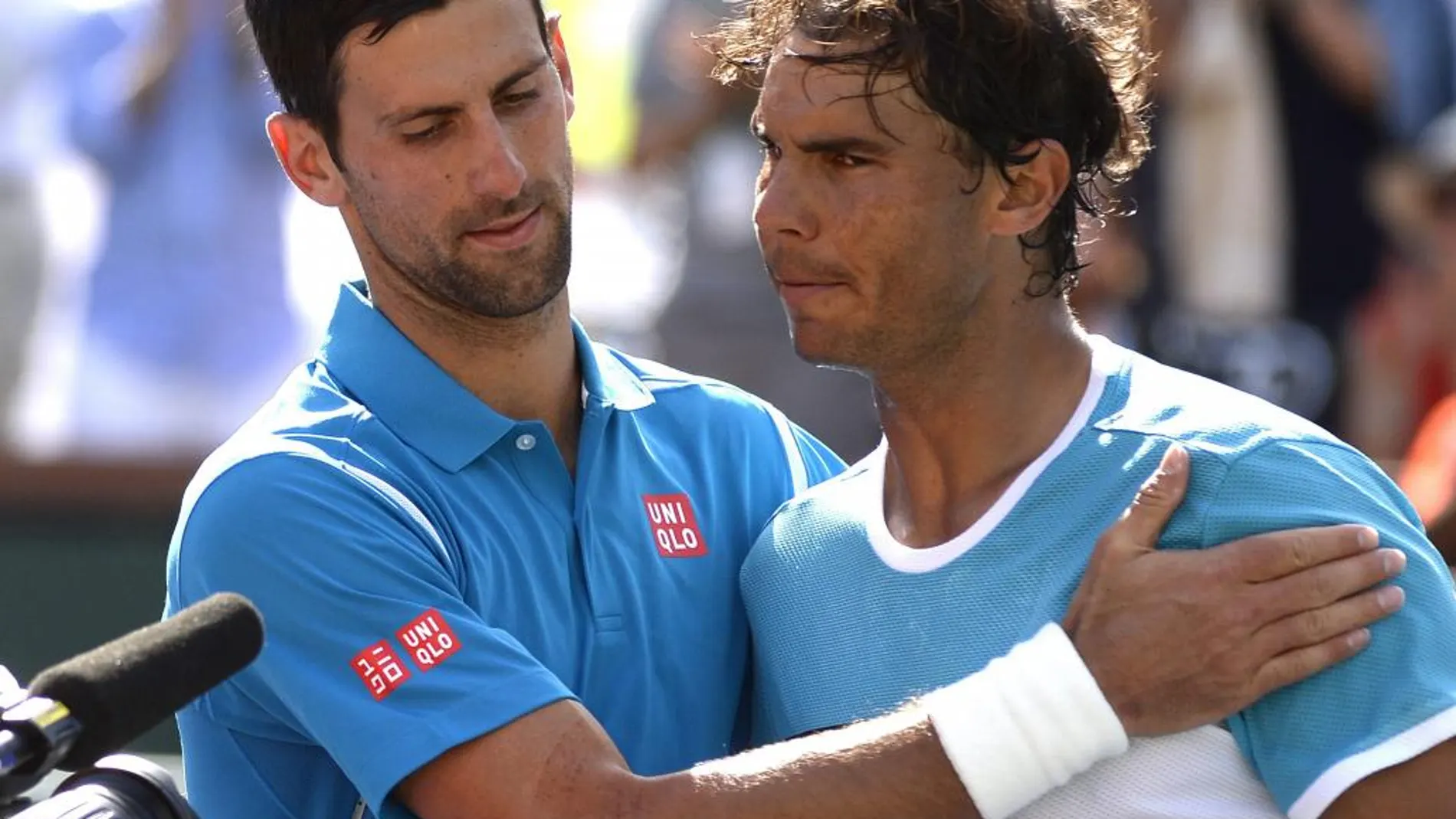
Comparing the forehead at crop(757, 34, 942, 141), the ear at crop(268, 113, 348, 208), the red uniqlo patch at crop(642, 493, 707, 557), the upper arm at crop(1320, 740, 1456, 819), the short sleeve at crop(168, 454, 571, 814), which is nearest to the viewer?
the upper arm at crop(1320, 740, 1456, 819)

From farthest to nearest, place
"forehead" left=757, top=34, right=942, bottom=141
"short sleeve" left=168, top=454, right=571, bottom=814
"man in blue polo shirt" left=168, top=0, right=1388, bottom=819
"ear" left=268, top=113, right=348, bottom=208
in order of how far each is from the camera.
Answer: "ear" left=268, top=113, right=348, bottom=208
"forehead" left=757, top=34, right=942, bottom=141
"short sleeve" left=168, top=454, right=571, bottom=814
"man in blue polo shirt" left=168, top=0, right=1388, bottom=819

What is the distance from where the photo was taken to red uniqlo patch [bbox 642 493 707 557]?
2891 mm

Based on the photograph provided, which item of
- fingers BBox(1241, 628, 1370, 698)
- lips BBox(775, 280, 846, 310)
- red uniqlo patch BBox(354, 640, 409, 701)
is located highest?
lips BBox(775, 280, 846, 310)

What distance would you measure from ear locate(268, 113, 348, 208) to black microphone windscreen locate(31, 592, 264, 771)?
4.04 feet

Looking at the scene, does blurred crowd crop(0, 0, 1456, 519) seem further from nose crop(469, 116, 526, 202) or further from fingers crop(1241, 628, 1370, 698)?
fingers crop(1241, 628, 1370, 698)

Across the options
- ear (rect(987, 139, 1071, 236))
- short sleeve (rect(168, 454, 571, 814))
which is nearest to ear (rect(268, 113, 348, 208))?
short sleeve (rect(168, 454, 571, 814))

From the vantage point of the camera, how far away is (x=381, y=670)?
2.59 metres

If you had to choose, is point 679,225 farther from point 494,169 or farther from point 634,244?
point 494,169

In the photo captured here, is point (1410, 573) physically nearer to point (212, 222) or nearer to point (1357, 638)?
point (1357, 638)

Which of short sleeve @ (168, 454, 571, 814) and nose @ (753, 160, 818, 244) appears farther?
nose @ (753, 160, 818, 244)

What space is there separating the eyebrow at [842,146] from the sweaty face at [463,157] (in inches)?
14.8

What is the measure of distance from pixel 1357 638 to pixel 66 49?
4187 mm

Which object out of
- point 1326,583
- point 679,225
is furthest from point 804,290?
point 679,225

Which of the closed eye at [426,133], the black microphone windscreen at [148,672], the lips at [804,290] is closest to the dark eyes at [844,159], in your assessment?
the lips at [804,290]
